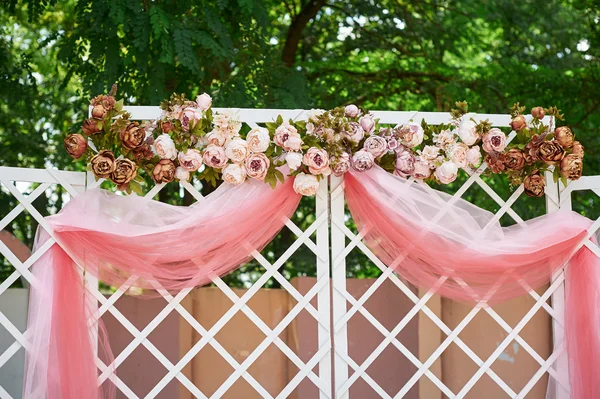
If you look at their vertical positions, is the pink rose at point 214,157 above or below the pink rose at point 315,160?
below

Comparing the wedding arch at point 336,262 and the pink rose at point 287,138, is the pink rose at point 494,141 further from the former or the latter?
the pink rose at point 287,138

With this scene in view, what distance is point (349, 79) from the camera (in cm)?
613

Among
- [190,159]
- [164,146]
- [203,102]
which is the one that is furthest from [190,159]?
[203,102]

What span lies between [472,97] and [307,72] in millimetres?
1357

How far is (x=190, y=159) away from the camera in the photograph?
3.06 metres

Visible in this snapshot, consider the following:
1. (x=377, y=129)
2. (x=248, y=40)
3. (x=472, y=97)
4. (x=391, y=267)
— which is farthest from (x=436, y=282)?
(x=472, y=97)

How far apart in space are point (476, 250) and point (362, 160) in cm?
63

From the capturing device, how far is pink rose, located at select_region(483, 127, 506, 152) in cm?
327

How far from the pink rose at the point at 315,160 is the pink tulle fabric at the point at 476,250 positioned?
194 millimetres

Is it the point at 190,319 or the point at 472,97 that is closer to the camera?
the point at 190,319

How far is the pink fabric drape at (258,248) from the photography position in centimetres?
292

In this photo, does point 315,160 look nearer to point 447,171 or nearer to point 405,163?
point 405,163

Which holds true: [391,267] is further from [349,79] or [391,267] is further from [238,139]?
[349,79]

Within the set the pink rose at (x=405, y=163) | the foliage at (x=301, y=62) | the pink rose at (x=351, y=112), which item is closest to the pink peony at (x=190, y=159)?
the pink rose at (x=351, y=112)
